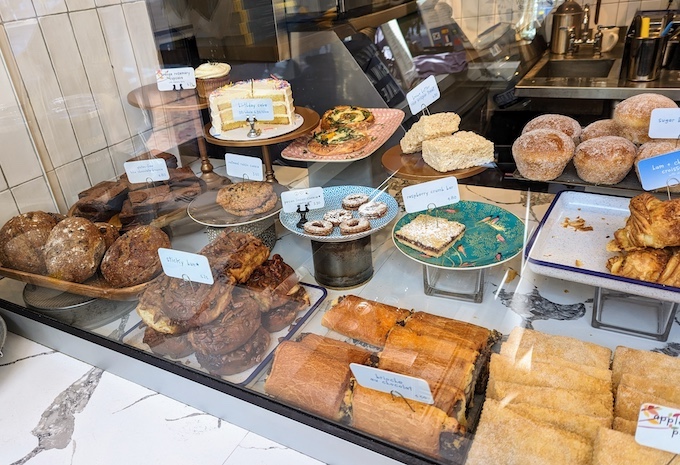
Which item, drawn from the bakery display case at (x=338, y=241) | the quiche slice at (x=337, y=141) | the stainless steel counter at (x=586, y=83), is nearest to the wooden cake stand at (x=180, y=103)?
the bakery display case at (x=338, y=241)

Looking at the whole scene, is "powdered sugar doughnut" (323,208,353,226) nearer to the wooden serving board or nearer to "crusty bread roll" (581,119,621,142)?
the wooden serving board

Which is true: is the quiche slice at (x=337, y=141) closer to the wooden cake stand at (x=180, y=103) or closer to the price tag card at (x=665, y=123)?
the wooden cake stand at (x=180, y=103)

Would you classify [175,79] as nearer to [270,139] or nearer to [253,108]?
[253,108]

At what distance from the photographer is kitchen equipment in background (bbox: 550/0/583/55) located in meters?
2.54

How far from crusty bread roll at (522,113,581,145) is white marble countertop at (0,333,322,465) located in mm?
1191

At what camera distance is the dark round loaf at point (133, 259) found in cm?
135

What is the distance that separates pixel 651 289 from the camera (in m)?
1.03

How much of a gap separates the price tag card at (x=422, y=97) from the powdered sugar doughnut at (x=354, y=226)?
1.54 ft

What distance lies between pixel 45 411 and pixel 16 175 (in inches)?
36.0

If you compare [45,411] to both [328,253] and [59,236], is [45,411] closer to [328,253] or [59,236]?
[59,236]

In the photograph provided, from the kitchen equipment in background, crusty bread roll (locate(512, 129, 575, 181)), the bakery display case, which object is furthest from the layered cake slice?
the kitchen equipment in background

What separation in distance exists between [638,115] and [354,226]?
0.86 m

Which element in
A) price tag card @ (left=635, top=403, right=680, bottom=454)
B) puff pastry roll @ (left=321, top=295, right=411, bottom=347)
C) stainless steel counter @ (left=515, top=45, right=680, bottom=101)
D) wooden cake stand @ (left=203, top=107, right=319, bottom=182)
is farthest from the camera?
stainless steel counter @ (left=515, top=45, right=680, bottom=101)

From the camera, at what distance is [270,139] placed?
5.25ft
